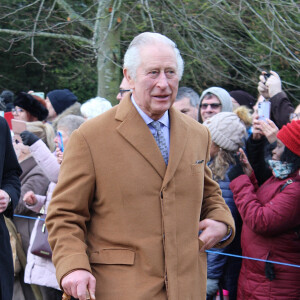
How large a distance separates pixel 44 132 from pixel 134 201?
3340mm

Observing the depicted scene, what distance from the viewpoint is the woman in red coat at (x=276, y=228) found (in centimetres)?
399

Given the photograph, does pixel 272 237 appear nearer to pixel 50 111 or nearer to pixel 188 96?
pixel 188 96

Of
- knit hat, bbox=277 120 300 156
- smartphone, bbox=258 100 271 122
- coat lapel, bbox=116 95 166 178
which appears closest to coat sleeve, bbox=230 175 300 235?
knit hat, bbox=277 120 300 156

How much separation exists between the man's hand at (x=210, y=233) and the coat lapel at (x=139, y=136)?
37 cm

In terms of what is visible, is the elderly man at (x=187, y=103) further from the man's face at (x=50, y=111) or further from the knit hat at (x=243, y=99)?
the man's face at (x=50, y=111)

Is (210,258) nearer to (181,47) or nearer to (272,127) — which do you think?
(272,127)

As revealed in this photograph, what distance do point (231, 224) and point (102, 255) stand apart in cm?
72

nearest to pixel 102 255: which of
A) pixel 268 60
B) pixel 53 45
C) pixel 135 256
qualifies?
pixel 135 256

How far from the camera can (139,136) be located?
9.15ft

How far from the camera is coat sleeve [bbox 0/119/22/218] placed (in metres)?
4.02

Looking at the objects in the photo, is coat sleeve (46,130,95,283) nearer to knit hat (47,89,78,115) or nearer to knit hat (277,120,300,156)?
knit hat (277,120,300,156)

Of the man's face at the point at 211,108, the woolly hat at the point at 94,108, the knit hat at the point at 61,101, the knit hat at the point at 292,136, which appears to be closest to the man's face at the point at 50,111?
the knit hat at the point at 61,101

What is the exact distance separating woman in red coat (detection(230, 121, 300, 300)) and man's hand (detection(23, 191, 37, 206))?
72.0 inches

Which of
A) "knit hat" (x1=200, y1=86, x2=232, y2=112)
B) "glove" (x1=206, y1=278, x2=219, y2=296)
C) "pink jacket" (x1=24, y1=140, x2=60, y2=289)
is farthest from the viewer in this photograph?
"knit hat" (x1=200, y1=86, x2=232, y2=112)
